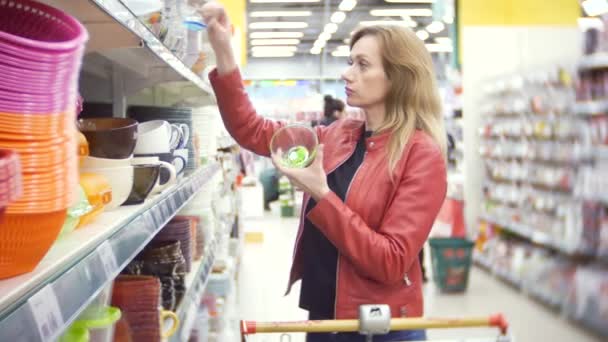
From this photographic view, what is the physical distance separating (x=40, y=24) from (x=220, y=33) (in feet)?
2.83

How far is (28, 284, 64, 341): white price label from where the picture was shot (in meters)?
0.61

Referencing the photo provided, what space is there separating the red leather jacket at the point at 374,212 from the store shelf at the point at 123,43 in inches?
10.8

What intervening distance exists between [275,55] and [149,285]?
1940cm

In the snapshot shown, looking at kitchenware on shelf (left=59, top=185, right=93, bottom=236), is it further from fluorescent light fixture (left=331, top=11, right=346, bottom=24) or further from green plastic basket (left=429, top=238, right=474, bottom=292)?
fluorescent light fixture (left=331, top=11, right=346, bottom=24)

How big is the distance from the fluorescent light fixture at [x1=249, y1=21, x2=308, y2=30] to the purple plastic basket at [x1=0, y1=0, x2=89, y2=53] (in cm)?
1472

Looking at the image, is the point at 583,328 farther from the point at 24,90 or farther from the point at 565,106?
the point at 24,90

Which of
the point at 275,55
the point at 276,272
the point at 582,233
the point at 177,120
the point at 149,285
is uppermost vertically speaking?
the point at 275,55

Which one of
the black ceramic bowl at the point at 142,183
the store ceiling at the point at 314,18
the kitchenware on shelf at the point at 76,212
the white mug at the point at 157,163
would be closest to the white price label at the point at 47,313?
the kitchenware on shelf at the point at 76,212

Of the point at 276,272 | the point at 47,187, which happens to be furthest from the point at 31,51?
the point at 276,272

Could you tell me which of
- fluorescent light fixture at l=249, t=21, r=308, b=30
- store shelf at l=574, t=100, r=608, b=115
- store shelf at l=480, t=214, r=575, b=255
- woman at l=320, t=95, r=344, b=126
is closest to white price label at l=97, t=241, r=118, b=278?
store shelf at l=574, t=100, r=608, b=115

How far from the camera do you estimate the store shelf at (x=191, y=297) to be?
1.75 m

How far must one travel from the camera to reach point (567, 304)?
436cm

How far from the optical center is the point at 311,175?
147 cm

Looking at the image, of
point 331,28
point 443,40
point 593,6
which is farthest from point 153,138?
point 443,40
